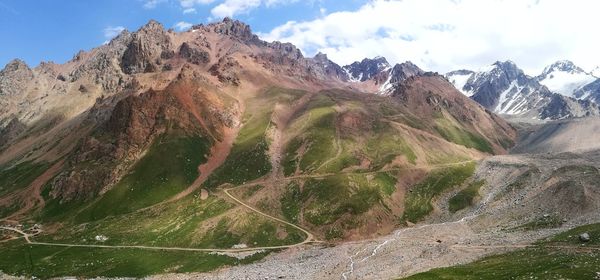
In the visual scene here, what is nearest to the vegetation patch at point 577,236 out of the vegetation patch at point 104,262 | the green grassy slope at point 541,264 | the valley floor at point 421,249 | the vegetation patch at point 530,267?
the green grassy slope at point 541,264

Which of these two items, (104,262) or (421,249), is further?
(104,262)

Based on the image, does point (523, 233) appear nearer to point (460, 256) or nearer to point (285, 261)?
point (460, 256)

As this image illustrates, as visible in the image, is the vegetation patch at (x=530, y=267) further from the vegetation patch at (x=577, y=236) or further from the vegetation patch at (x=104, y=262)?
the vegetation patch at (x=104, y=262)

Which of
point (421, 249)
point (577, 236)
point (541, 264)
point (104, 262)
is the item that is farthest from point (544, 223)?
point (104, 262)

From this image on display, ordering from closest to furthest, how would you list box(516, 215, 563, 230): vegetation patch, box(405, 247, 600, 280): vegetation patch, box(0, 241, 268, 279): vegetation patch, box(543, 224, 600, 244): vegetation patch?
box(405, 247, 600, 280): vegetation patch → box(543, 224, 600, 244): vegetation patch → box(516, 215, 563, 230): vegetation patch → box(0, 241, 268, 279): vegetation patch

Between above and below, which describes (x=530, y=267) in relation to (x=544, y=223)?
above

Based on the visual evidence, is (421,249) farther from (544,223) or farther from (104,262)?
(104,262)

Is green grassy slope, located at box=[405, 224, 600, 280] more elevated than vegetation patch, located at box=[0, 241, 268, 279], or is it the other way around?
vegetation patch, located at box=[0, 241, 268, 279]

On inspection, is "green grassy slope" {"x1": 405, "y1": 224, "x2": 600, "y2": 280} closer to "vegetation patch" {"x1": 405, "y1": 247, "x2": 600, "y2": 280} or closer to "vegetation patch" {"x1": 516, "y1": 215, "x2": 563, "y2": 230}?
"vegetation patch" {"x1": 405, "y1": 247, "x2": 600, "y2": 280}

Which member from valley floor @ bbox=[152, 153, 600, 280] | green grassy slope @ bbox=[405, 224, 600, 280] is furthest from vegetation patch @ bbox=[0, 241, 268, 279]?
green grassy slope @ bbox=[405, 224, 600, 280]

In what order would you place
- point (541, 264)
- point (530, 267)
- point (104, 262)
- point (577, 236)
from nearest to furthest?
1. point (530, 267)
2. point (541, 264)
3. point (577, 236)
4. point (104, 262)

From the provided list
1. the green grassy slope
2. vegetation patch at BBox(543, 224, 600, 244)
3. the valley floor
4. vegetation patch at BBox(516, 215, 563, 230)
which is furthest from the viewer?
vegetation patch at BBox(516, 215, 563, 230)

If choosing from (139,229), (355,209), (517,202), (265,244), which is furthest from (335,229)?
(139,229)

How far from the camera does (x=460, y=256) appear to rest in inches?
4582
